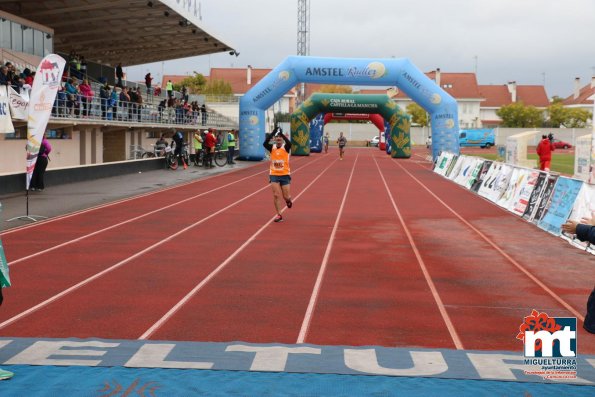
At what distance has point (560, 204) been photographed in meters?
13.9

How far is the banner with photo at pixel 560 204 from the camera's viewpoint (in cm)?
1327

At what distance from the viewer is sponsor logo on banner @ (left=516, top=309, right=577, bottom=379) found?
5566 mm

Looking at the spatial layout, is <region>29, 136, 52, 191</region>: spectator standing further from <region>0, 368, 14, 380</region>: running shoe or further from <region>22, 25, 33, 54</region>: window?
<region>0, 368, 14, 380</region>: running shoe

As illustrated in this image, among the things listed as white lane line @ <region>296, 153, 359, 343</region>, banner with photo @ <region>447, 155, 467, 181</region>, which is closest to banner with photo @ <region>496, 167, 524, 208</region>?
white lane line @ <region>296, 153, 359, 343</region>

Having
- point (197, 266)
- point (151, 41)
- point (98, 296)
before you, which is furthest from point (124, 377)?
point (151, 41)

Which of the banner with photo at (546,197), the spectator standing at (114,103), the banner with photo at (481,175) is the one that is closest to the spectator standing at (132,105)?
the spectator standing at (114,103)

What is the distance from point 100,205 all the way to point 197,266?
8.33 m

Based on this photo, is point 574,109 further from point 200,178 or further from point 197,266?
point 197,266

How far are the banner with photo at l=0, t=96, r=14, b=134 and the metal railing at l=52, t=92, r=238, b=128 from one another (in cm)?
453

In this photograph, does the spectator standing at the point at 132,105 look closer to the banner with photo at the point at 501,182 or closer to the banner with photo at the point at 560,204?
the banner with photo at the point at 501,182

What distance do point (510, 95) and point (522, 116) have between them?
22387 mm

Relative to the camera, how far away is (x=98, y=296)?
8.23 m

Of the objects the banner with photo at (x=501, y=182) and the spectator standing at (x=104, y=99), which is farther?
the spectator standing at (x=104, y=99)

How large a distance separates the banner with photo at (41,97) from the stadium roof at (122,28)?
16.5m
